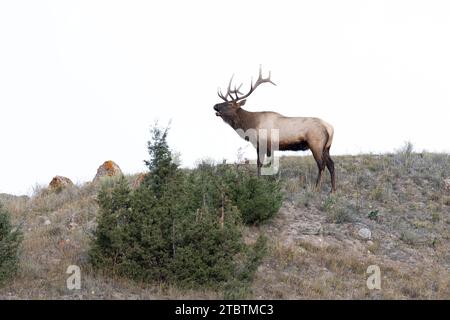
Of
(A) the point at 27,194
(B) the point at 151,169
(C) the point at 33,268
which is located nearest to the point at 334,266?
(B) the point at 151,169

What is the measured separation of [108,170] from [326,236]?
260 inches

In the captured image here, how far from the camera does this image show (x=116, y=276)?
375 inches

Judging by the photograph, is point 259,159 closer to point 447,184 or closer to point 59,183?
point 447,184

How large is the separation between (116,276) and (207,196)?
226 cm

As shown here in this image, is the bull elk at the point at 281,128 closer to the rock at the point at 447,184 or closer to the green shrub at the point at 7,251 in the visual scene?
the rock at the point at 447,184

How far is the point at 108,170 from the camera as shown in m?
16.8

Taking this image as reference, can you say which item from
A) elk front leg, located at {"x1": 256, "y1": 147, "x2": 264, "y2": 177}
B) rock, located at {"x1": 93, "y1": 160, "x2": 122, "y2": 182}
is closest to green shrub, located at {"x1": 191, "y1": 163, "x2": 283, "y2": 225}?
elk front leg, located at {"x1": 256, "y1": 147, "x2": 264, "y2": 177}

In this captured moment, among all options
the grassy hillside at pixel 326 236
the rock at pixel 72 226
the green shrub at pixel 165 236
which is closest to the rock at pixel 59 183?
the grassy hillside at pixel 326 236

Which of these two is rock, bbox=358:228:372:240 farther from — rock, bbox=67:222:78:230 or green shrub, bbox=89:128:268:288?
rock, bbox=67:222:78:230

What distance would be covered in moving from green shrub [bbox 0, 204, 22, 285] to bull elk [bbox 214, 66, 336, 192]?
6.19 meters

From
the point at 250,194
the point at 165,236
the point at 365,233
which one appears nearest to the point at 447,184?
the point at 365,233

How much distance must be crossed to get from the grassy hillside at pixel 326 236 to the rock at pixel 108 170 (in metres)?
1.11
